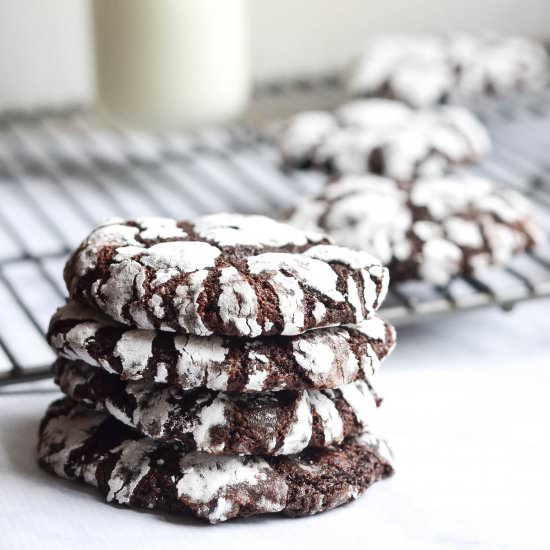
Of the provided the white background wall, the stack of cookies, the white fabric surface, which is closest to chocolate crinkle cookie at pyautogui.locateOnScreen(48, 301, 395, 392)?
the stack of cookies

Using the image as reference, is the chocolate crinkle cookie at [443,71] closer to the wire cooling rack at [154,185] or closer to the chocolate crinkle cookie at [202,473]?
the wire cooling rack at [154,185]

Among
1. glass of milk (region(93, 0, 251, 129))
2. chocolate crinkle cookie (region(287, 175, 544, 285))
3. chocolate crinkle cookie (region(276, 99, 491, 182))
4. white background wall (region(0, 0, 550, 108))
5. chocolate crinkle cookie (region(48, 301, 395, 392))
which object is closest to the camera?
chocolate crinkle cookie (region(48, 301, 395, 392))

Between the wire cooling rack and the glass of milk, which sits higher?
the glass of milk

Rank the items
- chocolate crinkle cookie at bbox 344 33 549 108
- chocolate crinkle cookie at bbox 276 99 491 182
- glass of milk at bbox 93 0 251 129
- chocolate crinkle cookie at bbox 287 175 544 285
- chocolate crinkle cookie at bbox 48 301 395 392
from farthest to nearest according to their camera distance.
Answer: chocolate crinkle cookie at bbox 344 33 549 108
glass of milk at bbox 93 0 251 129
chocolate crinkle cookie at bbox 276 99 491 182
chocolate crinkle cookie at bbox 287 175 544 285
chocolate crinkle cookie at bbox 48 301 395 392

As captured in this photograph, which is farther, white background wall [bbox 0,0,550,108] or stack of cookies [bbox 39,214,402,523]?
white background wall [bbox 0,0,550,108]

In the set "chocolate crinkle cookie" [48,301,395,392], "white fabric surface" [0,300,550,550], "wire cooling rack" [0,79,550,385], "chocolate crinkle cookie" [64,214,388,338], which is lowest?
"wire cooling rack" [0,79,550,385]

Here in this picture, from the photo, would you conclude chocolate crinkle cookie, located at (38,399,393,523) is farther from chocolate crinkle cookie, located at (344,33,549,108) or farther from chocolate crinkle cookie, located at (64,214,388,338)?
chocolate crinkle cookie, located at (344,33,549,108)

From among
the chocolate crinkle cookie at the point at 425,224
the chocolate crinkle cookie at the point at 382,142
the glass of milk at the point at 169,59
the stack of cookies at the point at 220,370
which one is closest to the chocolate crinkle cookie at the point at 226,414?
the stack of cookies at the point at 220,370
